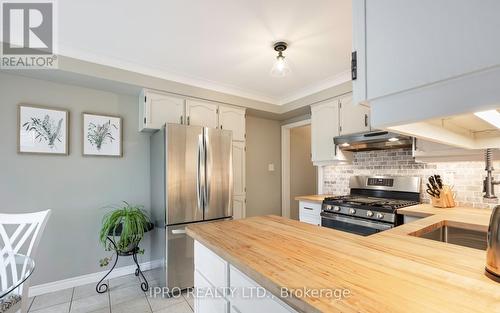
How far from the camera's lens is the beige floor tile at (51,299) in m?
2.20

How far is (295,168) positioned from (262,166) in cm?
77

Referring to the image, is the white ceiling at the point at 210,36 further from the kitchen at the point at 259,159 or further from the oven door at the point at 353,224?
the oven door at the point at 353,224

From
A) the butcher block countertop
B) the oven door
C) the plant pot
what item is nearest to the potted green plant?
the plant pot

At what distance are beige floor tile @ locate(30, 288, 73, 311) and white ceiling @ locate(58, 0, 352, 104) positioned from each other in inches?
95.3

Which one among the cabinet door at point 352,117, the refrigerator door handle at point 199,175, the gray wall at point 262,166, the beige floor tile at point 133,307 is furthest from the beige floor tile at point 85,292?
the cabinet door at point 352,117

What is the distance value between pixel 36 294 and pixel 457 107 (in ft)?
11.8

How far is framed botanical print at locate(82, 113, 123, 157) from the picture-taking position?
8.91ft

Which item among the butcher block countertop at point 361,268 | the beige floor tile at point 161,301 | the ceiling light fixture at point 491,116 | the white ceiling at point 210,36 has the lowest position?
the beige floor tile at point 161,301

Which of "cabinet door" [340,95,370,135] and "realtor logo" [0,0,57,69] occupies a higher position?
"realtor logo" [0,0,57,69]

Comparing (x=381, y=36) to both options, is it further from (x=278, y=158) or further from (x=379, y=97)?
(x=278, y=158)

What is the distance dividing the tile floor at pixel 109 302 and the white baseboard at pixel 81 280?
0.06 metres

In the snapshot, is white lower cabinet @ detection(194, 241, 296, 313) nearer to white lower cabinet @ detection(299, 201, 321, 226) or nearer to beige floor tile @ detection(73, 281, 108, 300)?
beige floor tile @ detection(73, 281, 108, 300)

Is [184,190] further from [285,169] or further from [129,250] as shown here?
[285,169]

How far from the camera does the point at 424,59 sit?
0.56 meters
